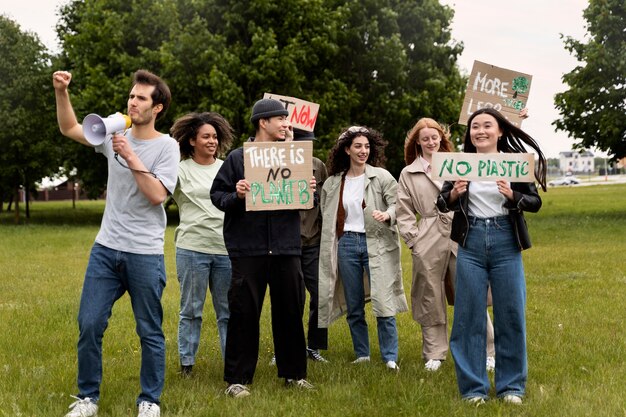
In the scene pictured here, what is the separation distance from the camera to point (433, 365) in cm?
756

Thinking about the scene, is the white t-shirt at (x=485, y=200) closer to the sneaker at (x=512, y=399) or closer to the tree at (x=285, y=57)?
the sneaker at (x=512, y=399)

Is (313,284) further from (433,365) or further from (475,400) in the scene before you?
(475,400)

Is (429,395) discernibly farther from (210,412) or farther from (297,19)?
(297,19)

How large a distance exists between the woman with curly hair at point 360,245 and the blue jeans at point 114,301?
2491 mm

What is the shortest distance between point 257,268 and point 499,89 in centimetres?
317

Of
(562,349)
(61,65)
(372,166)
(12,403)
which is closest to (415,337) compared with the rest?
(562,349)

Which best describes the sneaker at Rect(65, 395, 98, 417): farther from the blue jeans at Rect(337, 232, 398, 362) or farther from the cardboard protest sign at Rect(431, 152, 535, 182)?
the cardboard protest sign at Rect(431, 152, 535, 182)

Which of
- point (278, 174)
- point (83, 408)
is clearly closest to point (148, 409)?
point (83, 408)

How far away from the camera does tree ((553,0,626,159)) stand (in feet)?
98.0

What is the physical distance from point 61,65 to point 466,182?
121 ft

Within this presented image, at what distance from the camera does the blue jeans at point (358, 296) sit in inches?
307

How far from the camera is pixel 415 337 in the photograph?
9320 mm

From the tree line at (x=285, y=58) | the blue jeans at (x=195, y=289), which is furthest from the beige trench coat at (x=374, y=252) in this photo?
the tree line at (x=285, y=58)

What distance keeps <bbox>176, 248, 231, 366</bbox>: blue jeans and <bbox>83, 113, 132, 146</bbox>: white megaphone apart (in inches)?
86.3
